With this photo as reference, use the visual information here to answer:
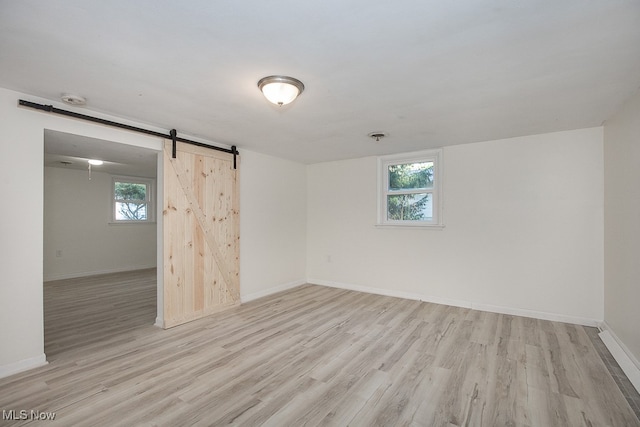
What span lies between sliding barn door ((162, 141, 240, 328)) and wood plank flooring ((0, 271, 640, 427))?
0.34 meters

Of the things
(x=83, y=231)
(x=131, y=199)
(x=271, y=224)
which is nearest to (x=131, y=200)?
(x=131, y=199)

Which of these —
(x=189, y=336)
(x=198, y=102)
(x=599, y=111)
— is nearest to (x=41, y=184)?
(x=198, y=102)

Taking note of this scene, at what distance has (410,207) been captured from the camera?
15.5 ft

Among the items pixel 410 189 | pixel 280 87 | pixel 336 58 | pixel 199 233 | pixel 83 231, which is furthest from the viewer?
pixel 83 231

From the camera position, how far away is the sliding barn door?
11.5 ft

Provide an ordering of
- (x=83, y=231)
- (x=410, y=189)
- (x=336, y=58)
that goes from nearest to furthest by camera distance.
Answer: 1. (x=336, y=58)
2. (x=410, y=189)
3. (x=83, y=231)

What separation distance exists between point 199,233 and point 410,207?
319 cm

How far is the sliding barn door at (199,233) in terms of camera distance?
3.52 meters

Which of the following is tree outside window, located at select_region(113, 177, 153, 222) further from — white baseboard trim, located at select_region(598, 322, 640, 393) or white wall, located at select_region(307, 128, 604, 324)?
white baseboard trim, located at select_region(598, 322, 640, 393)

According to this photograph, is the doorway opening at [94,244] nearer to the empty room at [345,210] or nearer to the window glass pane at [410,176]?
the empty room at [345,210]

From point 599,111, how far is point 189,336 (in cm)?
475

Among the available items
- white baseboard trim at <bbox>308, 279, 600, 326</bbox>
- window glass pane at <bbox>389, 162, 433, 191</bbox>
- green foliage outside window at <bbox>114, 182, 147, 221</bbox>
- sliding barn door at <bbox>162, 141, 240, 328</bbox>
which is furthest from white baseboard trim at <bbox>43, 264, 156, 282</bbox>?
window glass pane at <bbox>389, 162, 433, 191</bbox>

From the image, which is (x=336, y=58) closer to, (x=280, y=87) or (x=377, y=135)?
(x=280, y=87)

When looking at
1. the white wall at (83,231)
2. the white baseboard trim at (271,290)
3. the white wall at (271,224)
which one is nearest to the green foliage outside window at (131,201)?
the white wall at (83,231)
